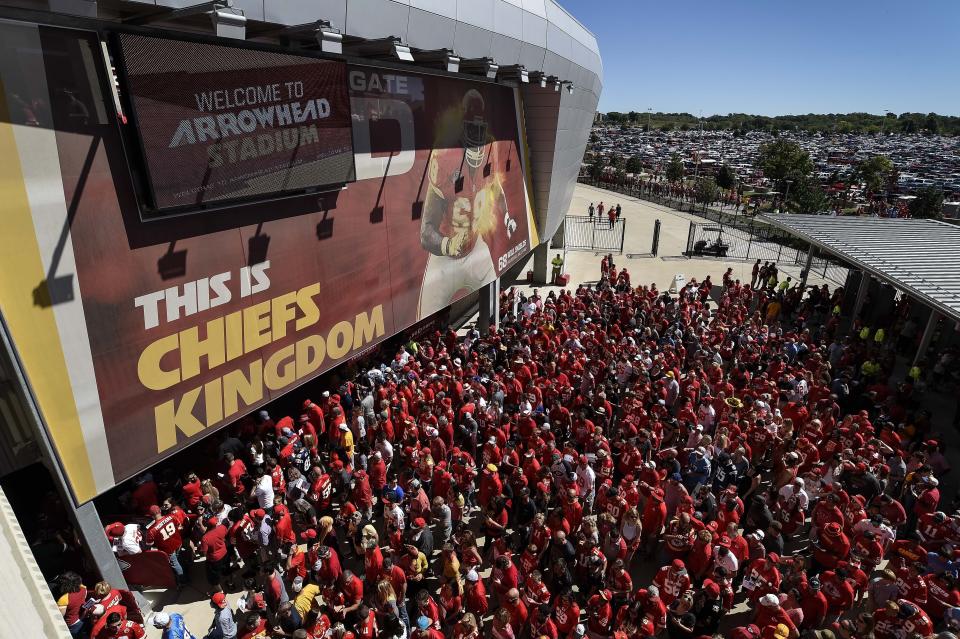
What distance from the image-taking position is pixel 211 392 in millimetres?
8594

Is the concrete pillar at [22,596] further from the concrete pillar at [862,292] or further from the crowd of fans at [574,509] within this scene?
the concrete pillar at [862,292]

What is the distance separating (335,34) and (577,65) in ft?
41.8

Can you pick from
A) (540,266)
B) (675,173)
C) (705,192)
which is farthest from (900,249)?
(675,173)

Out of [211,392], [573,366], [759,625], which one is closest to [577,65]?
[573,366]

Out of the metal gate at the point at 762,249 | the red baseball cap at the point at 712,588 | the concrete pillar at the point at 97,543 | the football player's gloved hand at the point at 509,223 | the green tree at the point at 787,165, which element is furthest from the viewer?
the green tree at the point at 787,165

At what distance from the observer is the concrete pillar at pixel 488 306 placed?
57.3 feet

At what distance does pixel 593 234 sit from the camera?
34656mm

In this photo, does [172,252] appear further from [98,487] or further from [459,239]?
[459,239]

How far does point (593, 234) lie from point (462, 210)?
21.5 metres

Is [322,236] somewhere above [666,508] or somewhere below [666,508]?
above

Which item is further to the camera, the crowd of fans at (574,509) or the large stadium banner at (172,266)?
the crowd of fans at (574,509)

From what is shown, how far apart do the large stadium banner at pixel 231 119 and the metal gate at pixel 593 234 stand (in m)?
21.4

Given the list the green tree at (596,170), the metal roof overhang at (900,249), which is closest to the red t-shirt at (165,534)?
the metal roof overhang at (900,249)

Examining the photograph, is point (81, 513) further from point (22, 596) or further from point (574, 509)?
point (574, 509)
